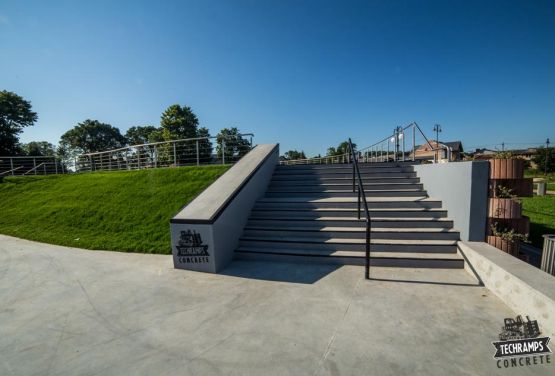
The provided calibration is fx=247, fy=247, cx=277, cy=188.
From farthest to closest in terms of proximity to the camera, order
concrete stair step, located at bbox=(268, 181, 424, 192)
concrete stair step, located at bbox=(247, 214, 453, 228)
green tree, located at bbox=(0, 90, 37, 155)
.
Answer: green tree, located at bbox=(0, 90, 37, 155)
concrete stair step, located at bbox=(268, 181, 424, 192)
concrete stair step, located at bbox=(247, 214, 453, 228)

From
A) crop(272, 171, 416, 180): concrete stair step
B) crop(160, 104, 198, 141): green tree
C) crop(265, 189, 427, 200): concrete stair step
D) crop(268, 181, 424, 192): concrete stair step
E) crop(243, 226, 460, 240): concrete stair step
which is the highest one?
crop(160, 104, 198, 141): green tree

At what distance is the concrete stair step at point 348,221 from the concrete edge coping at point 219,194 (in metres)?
0.91

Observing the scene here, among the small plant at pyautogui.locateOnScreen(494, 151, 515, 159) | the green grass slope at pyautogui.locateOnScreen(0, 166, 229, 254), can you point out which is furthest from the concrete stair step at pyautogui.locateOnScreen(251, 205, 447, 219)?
the green grass slope at pyautogui.locateOnScreen(0, 166, 229, 254)

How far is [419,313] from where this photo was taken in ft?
9.45

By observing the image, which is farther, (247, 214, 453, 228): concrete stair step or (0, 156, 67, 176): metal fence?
(0, 156, 67, 176): metal fence

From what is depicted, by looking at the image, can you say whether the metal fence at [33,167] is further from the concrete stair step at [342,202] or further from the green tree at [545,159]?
the green tree at [545,159]

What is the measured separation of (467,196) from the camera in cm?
420

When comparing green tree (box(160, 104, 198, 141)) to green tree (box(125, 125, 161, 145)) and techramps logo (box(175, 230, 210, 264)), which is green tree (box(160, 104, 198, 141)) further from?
techramps logo (box(175, 230, 210, 264))

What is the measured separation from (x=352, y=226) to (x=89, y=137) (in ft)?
256

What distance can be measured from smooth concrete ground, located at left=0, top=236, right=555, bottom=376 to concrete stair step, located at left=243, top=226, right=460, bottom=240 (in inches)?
29.4

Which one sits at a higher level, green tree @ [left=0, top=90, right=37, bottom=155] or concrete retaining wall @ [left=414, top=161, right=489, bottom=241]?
green tree @ [left=0, top=90, right=37, bottom=155]

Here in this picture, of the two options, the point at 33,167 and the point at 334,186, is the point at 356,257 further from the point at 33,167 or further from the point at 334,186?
the point at 33,167

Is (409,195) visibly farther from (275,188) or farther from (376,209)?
(275,188)

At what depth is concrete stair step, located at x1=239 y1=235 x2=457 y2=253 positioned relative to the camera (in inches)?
169
